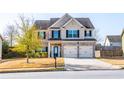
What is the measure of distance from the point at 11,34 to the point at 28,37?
2912mm

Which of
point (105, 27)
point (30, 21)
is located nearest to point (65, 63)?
point (30, 21)

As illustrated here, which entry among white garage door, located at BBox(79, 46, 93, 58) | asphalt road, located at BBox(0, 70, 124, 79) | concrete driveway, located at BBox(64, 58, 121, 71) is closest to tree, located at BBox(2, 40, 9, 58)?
asphalt road, located at BBox(0, 70, 124, 79)

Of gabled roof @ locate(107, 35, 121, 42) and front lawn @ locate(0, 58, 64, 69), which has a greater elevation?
gabled roof @ locate(107, 35, 121, 42)

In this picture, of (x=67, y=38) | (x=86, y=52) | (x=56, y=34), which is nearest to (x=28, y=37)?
(x=86, y=52)

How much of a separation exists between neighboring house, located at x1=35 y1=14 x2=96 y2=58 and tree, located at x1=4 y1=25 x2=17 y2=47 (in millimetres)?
1960

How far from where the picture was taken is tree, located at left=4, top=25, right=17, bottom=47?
1433cm

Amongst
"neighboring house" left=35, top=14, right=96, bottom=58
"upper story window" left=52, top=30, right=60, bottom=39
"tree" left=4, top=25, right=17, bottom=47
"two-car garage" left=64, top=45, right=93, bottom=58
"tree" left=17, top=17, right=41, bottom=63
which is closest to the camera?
"tree" left=4, top=25, right=17, bottom=47

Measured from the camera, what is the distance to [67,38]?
24.1m

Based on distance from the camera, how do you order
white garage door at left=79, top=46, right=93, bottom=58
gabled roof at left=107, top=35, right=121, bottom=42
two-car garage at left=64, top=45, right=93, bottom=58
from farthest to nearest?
two-car garage at left=64, top=45, right=93, bottom=58 < white garage door at left=79, top=46, right=93, bottom=58 < gabled roof at left=107, top=35, right=121, bottom=42

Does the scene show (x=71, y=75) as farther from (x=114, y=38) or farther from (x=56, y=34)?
(x=56, y=34)

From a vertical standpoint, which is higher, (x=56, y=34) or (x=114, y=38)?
(x=56, y=34)

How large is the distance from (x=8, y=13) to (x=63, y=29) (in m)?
11.4

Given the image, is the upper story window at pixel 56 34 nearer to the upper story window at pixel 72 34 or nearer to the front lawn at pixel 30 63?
the upper story window at pixel 72 34

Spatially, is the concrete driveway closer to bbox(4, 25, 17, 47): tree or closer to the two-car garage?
the two-car garage
